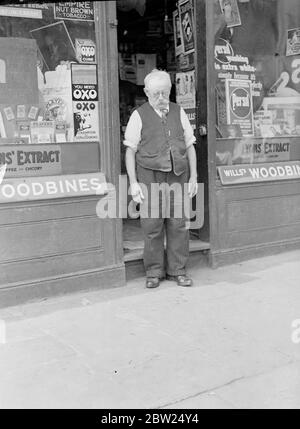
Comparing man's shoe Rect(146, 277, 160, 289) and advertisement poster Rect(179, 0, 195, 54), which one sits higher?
advertisement poster Rect(179, 0, 195, 54)

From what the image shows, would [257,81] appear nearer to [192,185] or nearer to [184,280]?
[192,185]

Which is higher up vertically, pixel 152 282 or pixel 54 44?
pixel 54 44

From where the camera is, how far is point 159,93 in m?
5.05

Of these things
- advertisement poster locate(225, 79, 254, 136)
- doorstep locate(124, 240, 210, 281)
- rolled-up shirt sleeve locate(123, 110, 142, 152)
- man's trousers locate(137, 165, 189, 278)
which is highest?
advertisement poster locate(225, 79, 254, 136)

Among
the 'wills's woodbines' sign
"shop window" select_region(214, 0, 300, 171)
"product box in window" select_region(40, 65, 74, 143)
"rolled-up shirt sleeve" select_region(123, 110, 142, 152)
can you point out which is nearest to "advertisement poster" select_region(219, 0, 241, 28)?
"shop window" select_region(214, 0, 300, 171)

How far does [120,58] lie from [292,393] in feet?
14.8

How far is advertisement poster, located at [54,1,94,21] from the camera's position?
4898 millimetres

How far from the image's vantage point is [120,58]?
6672 mm

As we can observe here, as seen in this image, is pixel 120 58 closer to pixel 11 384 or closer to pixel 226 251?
pixel 226 251

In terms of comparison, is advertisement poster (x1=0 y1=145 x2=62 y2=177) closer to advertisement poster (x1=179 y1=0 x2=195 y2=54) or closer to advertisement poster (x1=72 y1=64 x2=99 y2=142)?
advertisement poster (x1=72 y1=64 x2=99 y2=142)

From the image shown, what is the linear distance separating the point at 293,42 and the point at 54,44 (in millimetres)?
2930

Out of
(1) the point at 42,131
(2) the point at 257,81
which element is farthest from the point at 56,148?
(2) the point at 257,81

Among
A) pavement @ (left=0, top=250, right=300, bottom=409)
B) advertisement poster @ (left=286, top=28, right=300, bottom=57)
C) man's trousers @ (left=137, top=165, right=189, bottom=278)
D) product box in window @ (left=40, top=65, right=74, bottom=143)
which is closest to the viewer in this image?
pavement @ (left=0, top=250, right=300, bottom=409)

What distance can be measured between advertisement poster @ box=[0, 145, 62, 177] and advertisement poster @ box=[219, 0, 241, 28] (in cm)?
229
